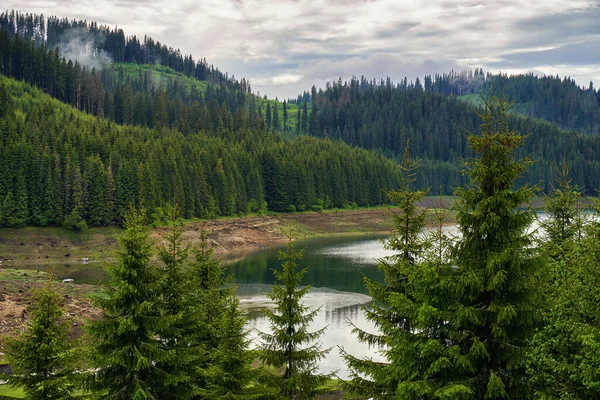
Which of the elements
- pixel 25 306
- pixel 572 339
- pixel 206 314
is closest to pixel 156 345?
pixel 206 314

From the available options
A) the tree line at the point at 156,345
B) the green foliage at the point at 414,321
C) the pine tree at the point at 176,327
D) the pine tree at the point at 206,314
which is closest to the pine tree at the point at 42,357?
the tree line at the point at 156,345

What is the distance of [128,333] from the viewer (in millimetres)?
24547

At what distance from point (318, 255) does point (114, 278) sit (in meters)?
→ 95.6

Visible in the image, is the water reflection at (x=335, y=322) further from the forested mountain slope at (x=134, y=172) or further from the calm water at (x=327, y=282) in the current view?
the forested mountain slope at (x=134, y=172)

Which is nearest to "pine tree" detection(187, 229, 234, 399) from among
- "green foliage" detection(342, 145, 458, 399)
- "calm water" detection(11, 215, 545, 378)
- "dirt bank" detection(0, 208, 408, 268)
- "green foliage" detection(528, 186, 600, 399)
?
"green foliage" detection(342, 145, 458, 399)

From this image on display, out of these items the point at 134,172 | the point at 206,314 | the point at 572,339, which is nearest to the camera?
the point at 572,339

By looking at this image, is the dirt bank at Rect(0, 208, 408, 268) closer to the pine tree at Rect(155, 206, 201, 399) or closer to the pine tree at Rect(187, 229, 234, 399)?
the pine tree at Rect(187, 229, 234, 399)

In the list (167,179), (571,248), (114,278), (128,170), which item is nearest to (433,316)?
(571,248)

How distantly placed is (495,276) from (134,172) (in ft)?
388

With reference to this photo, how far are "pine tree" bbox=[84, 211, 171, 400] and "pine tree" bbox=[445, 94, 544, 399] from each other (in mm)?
12201

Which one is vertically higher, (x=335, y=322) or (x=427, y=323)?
(x=427, y=323)

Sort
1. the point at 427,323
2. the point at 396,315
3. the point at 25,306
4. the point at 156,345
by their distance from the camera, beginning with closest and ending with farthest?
the point at 427,323 → the point at 396,315 → the point at 156,345 → the point at 25,306

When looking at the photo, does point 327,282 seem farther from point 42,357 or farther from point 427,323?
point 427,323

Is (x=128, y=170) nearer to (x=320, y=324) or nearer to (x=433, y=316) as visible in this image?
(x=320, y=324)
